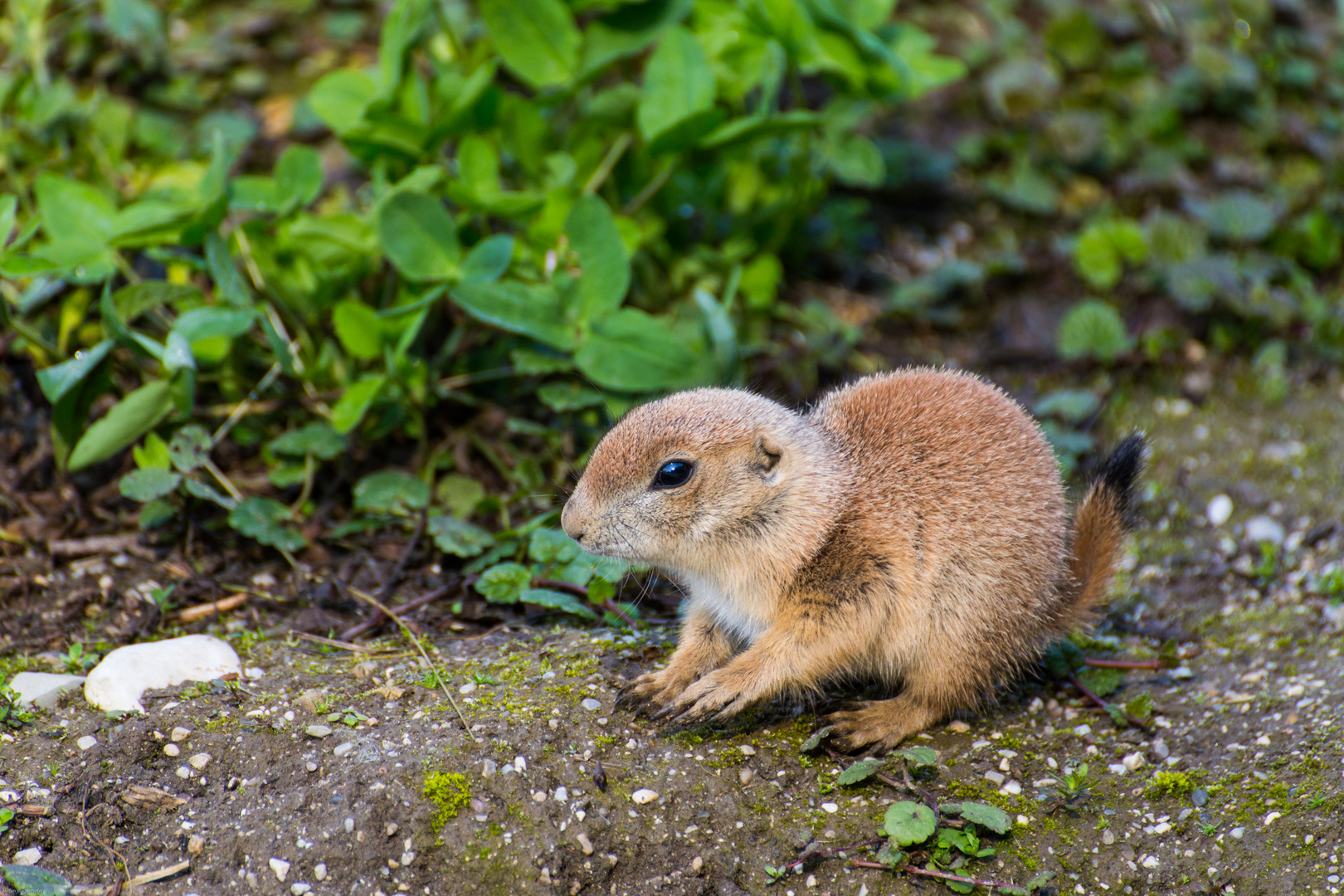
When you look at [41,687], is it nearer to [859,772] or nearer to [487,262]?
[487,262]

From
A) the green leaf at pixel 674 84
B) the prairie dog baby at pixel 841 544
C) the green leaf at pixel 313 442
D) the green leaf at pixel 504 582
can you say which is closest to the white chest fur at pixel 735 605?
the prairie dog baby at pixel 841 544

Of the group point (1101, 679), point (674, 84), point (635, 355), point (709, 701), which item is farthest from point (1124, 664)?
point (674, 84)

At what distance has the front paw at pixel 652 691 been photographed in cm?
329

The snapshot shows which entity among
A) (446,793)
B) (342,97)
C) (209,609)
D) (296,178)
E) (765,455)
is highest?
(342,97)

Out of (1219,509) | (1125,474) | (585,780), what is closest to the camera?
(585,780)

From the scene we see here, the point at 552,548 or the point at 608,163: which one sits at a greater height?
the point at 608,163

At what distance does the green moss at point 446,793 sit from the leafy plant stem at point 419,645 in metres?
0.16

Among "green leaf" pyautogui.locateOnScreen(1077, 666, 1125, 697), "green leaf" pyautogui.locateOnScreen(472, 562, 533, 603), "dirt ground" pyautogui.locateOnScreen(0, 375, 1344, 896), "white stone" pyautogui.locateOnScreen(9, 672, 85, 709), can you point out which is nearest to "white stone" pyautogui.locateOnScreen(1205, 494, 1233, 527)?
"dirt ground" pyautogui.locateOnScreen(0, 375, 1344, 896)

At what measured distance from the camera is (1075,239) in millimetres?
6141

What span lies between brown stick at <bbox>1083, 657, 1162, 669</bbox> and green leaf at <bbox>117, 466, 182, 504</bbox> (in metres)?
3.17

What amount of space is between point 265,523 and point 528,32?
88.5 inches

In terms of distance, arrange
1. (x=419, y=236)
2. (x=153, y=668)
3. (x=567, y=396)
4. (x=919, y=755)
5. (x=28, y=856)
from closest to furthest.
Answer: (x=28, y=856) → (x=919, y=755) → (x=153, y=668) → (x=419, y=236) → (x=567, y=396)

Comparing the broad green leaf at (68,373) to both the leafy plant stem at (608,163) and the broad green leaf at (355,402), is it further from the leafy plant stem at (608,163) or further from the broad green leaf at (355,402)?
the leafy plant stem at (608,163)

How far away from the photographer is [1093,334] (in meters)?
5.41
